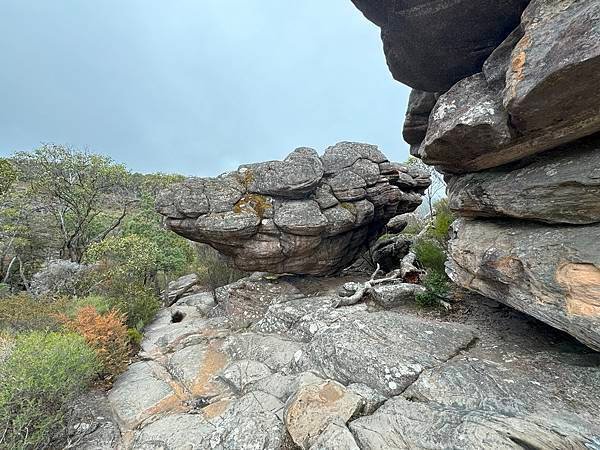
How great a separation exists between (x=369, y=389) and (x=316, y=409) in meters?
1.37

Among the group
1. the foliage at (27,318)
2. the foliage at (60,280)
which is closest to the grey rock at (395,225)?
the foliage at (27,318)

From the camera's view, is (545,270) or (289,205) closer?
(545,270)

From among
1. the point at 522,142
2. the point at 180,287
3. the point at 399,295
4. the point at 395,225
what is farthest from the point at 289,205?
the point at 180,287

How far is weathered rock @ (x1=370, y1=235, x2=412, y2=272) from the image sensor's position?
18.5m

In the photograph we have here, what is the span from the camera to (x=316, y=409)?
584 cm

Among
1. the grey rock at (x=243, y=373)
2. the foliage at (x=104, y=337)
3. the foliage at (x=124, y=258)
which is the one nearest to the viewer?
the grey rock at (x=243, y=373)

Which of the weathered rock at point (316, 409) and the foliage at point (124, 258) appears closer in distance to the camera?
the weathered rock at point (316, 409)

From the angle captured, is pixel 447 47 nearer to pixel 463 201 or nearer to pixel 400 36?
pixel 400 36

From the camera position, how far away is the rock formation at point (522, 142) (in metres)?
5.07

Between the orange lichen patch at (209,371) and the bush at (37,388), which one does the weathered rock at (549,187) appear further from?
the bush at (37,388)

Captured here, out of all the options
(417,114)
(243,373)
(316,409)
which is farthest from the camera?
(417,114)

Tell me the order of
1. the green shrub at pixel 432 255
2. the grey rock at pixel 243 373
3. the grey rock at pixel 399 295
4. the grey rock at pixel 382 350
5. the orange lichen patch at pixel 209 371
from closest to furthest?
the grey rock at pixel 382 350, the grey rock at pixel 243 373, the orange lichen patch at pixel 209 371, the grey rock at pixel 399 295, the green shrub at pixel 432 255

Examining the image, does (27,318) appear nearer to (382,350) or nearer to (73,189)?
(382,350)

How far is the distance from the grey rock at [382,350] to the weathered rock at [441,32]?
762cm
